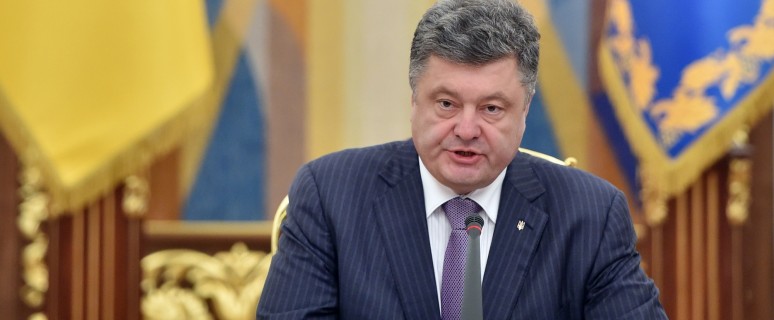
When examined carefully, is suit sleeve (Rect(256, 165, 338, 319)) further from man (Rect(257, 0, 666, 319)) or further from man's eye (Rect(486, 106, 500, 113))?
man's eye (Rect(486, 106, 500, 113))

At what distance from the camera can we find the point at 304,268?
2.00 metres

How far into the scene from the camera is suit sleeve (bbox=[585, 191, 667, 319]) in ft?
6.41

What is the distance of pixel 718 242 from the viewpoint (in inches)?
153

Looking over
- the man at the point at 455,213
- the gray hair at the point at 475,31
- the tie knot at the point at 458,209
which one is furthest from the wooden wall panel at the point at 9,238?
the gray hair at the point at 475,31

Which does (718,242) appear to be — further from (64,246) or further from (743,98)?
(64,246)

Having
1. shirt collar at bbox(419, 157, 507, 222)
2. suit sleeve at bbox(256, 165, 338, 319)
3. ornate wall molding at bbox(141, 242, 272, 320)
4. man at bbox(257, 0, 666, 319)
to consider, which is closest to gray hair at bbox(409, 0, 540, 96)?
man at bbox(257, 0, 666, 319)

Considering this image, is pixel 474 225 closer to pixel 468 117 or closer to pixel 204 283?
pixel 468 117

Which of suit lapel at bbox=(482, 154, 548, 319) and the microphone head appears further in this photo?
suit lapel at bbox=(482, 154, 548, 319)

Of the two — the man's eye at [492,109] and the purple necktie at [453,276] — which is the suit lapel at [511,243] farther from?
the man's eye at [492,109]

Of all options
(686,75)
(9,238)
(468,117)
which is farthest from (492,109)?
(9,238)

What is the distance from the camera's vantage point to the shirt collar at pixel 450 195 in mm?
2064

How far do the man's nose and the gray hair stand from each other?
9 centimetres

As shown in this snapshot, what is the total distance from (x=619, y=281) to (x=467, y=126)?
1.44ft

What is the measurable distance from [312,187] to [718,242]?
2299 mm
